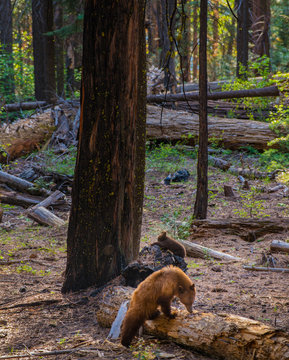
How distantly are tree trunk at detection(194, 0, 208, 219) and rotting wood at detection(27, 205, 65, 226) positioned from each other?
10.5 ft

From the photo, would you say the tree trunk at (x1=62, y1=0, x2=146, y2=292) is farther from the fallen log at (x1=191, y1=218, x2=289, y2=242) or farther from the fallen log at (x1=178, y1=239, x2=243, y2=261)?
the fallen log at (x1=191, y1=218, x2=289, y2=242)

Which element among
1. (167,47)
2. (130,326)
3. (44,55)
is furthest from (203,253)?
(44,55)

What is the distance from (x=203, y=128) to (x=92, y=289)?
14.2 feet

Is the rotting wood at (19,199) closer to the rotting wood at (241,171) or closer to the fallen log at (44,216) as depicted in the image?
the fallen log at (44,216)

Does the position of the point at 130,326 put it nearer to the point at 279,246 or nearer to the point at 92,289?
the point at 92,289

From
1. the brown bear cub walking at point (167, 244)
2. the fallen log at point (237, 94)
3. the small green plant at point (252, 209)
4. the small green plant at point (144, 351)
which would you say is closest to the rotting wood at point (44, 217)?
the brown bear cub walking at point (167, 244)

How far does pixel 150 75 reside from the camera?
20734mm

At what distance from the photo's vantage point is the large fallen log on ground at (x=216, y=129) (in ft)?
49.6

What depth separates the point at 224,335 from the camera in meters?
Result: 3.65

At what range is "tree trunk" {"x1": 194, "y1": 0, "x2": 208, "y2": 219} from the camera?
8019mm

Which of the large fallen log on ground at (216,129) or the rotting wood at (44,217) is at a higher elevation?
the large fallen log on ground at (216,129)

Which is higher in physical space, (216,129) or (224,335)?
(216,129)

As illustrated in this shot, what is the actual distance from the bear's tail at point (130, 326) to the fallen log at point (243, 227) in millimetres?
4945

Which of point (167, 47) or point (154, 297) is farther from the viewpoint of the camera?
point (167, 47)
